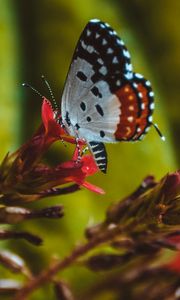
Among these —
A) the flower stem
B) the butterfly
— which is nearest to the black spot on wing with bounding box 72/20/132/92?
the butterfly

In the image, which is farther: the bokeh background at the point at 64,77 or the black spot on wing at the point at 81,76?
the bokeh background at the point at 64,77

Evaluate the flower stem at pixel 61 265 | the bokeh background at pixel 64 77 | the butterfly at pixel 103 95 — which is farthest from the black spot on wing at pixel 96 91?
the bokeh background at pixel 64 77

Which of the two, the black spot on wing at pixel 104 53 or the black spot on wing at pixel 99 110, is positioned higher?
the black spot on wing at pixel 104 53

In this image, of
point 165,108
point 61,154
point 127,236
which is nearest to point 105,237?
point 127,236

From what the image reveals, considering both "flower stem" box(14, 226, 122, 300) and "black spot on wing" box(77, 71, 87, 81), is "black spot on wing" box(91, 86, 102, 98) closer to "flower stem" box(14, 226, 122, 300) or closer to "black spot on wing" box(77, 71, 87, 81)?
"black spot on wing" box(77, 71, 87, 81)

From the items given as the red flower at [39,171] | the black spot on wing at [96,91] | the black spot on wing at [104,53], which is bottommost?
the red flower at [39,171]

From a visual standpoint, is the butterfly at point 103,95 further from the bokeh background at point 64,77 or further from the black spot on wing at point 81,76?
the bokeh background at point 64,77

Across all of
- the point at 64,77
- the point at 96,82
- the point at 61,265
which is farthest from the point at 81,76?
the point at 64,77
